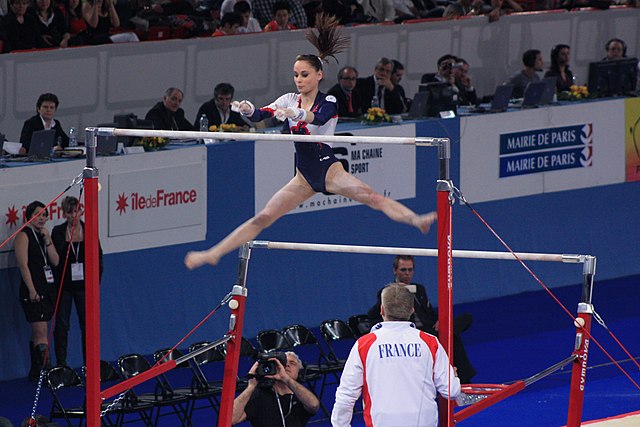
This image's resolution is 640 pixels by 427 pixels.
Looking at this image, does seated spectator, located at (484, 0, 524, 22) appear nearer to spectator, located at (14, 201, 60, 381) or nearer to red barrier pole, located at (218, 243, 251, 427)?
spectator, located at (14, 201, 60, 381)

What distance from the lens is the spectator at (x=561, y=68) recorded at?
16.1 meters

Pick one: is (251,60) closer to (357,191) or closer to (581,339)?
(581,339)

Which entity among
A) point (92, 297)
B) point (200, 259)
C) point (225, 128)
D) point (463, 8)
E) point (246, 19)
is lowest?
point (92, 297)

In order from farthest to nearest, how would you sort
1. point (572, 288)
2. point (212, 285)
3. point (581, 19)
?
point (581, 19) → point (572, 288) → point (212, 285)

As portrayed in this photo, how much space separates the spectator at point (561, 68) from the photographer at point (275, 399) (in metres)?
7.95

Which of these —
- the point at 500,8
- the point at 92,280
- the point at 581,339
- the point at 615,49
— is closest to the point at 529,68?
the point at 615,49

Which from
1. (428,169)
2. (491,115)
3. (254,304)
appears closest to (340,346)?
(254,304)

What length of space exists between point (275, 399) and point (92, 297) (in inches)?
83.2

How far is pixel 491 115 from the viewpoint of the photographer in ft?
47.3

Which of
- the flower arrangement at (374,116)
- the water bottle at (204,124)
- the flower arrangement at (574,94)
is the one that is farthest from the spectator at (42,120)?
the flower arrangement at (574,94)

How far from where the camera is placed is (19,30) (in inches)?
525

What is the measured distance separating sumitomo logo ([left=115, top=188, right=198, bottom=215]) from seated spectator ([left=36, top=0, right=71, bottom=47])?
7.82 feet

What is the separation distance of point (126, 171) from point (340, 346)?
2851mm

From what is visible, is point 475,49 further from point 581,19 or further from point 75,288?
point 75,288
